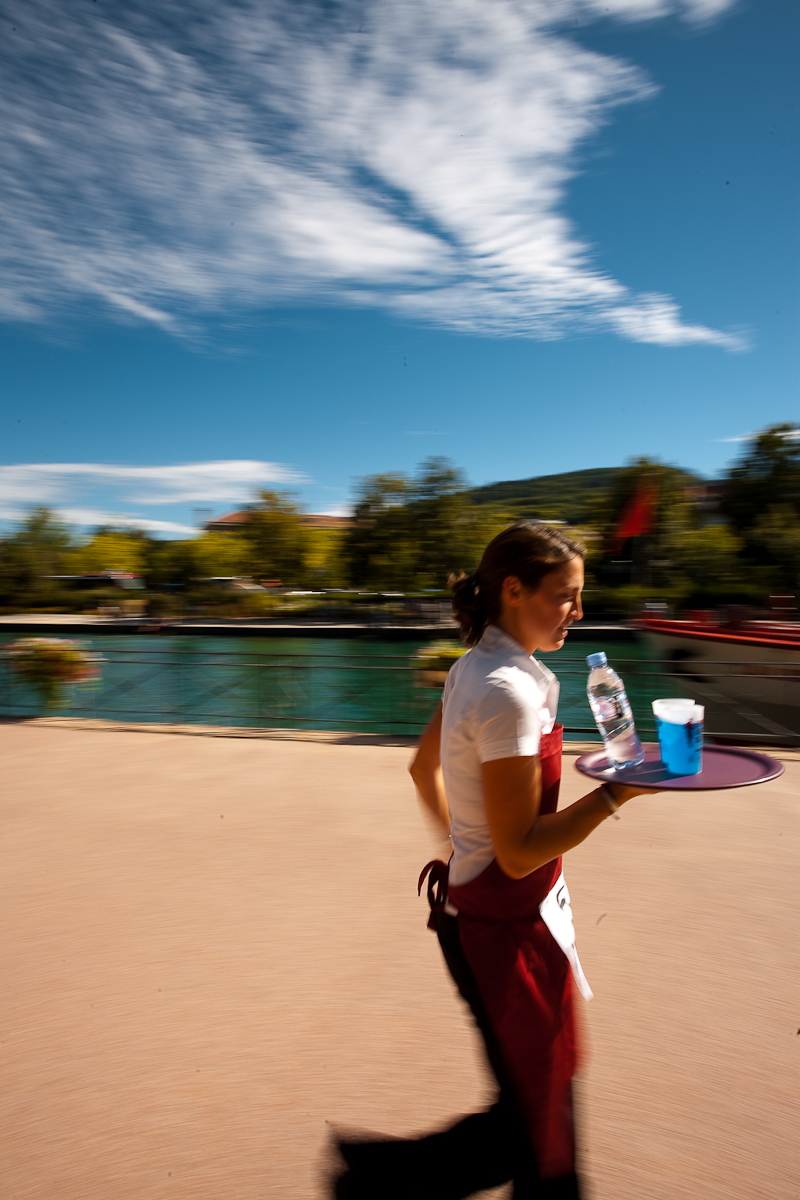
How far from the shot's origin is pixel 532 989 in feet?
4.44

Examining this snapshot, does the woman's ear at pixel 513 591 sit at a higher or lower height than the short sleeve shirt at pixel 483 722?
higher

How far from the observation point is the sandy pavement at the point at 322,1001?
6.34ft

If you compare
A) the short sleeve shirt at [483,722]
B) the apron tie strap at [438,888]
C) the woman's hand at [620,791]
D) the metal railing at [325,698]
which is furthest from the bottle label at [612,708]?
the metal railing at [325,698]

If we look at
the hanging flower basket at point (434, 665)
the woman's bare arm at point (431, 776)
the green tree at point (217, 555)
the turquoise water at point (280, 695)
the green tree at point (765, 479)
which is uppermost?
the green tree at point (765, 479)

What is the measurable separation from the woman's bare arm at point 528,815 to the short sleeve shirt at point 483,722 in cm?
3

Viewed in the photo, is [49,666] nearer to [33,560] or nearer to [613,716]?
[613,716]

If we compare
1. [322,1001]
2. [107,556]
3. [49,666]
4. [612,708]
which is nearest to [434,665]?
[49,666]

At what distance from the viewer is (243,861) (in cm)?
395

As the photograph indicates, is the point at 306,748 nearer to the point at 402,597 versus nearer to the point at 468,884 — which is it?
the point at 468,884

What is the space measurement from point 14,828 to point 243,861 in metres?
1.54

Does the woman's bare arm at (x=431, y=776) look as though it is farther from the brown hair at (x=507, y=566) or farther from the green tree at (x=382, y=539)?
the green tree at (x=382, y=539)

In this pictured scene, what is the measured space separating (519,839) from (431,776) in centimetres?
44

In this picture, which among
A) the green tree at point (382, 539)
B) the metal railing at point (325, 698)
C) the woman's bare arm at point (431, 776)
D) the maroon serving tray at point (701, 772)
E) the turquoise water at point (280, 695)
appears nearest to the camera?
the maroon serving tray at point (701, 772)

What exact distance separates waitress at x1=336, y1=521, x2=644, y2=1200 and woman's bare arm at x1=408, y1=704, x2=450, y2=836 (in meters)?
0.20
